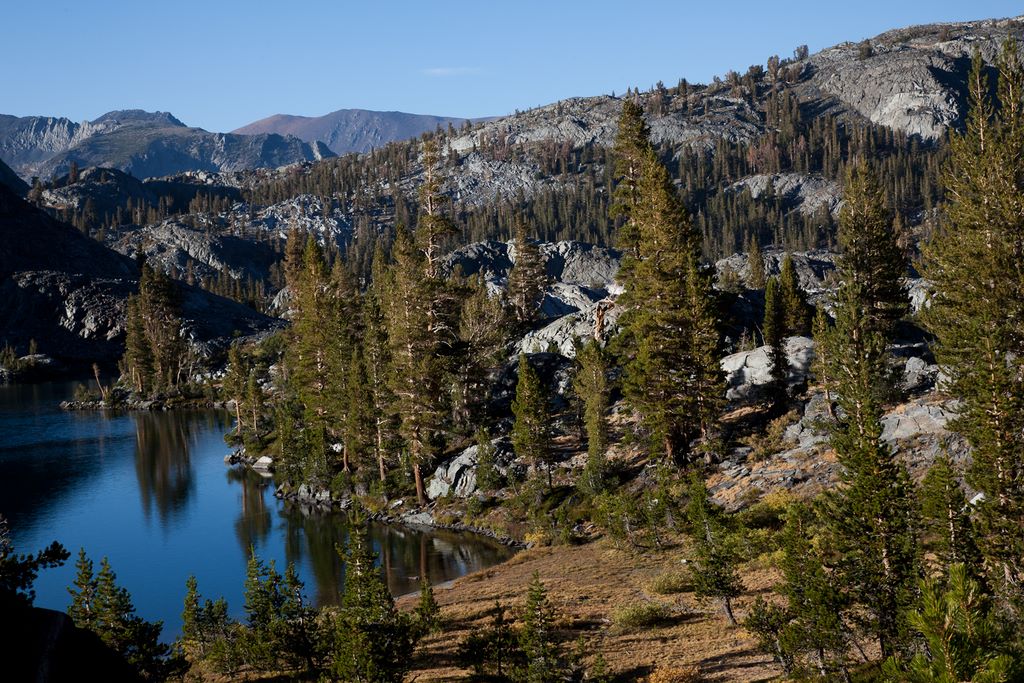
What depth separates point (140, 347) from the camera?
117562 mm

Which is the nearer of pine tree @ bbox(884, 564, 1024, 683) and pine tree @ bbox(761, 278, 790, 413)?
pine tree @ bbox(884, 564, 1024, 683)

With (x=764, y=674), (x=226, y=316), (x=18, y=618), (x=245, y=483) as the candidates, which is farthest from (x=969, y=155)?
(x=226, y=316)

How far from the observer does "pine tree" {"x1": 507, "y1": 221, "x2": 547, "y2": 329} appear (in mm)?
80062

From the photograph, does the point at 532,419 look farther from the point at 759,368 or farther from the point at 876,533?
the point at 876,533

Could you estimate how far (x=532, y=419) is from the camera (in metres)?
49.2

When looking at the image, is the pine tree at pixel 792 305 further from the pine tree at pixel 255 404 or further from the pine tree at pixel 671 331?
the pine tree at pixel 255 404

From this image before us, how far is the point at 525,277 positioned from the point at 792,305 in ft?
98.0

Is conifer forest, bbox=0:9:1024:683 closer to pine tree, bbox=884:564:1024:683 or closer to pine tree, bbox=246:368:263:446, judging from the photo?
pine tree, bbox=884:564:1024:683

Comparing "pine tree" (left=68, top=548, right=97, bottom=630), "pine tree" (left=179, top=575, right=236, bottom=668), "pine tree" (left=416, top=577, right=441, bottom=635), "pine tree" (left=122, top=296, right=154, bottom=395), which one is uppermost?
"pine tree" (left=122, top=296, right=154, bottom=395)

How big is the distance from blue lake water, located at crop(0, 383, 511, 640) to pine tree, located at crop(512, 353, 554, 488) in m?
6.63

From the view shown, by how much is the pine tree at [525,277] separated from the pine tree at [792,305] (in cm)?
2747

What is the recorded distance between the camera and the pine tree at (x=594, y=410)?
154 feet

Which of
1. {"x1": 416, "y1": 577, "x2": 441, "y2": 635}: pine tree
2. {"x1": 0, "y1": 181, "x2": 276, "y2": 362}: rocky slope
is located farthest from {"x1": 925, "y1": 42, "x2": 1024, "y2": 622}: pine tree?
{"x1": 0, "y1": 181, "x2": 276, "y2": 362}: rocky slope

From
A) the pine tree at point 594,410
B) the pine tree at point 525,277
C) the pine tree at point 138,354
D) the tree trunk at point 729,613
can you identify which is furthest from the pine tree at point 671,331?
the pine tree at point 138,354
